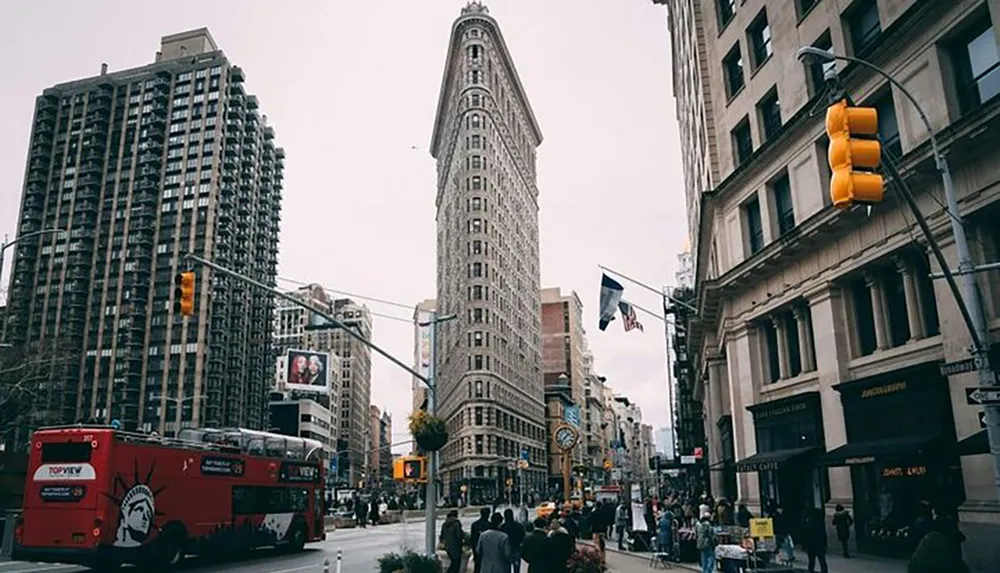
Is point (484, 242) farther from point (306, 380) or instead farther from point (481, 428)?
point (306, 380)

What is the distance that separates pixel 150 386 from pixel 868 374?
399 feet

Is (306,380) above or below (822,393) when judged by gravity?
above

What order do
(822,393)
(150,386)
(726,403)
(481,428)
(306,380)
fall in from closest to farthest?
(822,393) → (726,403) → (306,380) → (481,428) → (150,386)

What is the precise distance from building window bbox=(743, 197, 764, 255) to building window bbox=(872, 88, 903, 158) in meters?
7.37

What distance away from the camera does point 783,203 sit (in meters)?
28.1

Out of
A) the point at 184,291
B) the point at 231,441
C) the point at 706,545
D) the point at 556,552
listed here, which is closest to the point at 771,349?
the point at 706,545

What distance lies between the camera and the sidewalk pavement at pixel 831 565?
19266 mm

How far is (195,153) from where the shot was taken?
13462cm

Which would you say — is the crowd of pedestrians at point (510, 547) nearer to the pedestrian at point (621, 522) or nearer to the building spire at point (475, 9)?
the pedestrian at point (621, 522)

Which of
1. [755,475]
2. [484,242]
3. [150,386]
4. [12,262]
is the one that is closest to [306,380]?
[484,242]

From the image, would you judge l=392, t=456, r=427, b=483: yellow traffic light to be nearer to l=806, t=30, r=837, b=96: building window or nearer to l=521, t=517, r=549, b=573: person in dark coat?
l=521, t=517, r=549, b=573: person in dark coat

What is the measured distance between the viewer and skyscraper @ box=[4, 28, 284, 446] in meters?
124

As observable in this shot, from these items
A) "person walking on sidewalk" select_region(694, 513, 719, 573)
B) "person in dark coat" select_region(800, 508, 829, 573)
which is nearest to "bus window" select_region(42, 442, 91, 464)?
"person walking on sidewalk" select_region(694, 513, 719, 573)

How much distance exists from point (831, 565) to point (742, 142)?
58.4 feet
